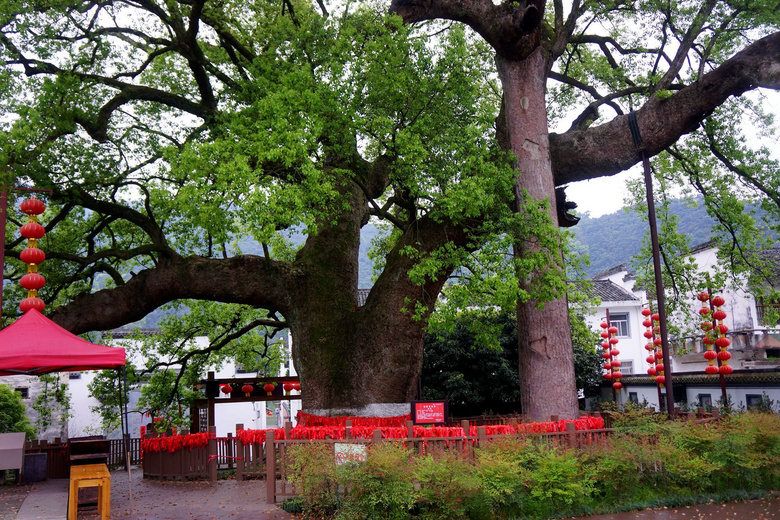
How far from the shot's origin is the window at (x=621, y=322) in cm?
3932

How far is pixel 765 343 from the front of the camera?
2575 centimetres

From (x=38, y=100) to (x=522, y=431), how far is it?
11205 millimetres

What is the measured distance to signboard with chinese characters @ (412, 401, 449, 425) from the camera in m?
11.5

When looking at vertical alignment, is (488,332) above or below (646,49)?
below

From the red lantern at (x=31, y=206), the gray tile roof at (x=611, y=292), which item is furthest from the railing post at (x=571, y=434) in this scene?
the gray tile roof at (x=611, y=292)

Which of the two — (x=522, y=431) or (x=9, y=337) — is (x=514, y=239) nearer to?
(x=522, y=431)

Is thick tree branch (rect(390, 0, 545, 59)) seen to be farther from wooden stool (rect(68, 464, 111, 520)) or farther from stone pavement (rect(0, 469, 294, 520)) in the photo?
wooden stool (rect(68, 464, 111, 520))

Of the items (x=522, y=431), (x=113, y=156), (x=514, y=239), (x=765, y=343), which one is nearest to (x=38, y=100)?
(x=113, y=156)

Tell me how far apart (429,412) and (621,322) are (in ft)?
102

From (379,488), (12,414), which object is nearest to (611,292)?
(12,414)

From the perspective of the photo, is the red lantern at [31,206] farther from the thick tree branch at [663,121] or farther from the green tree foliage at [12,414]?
the green tree foliage at [12,414]

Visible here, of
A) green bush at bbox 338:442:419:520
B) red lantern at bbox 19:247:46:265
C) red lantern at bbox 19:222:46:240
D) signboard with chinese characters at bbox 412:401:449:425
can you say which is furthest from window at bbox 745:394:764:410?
red lantern at bbox 19:222:46:240

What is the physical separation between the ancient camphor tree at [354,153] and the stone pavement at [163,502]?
107 inches

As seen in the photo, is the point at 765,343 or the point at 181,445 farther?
the point at 765,343
